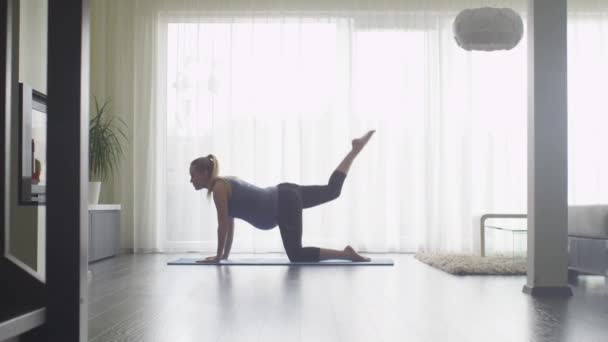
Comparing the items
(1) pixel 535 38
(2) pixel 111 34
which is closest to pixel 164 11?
(2) pixel 111 34

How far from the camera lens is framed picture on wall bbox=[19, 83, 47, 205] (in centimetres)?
272

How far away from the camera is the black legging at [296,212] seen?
526 centimetres

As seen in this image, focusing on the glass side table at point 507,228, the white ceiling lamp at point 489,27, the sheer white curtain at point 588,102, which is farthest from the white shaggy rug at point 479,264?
the sheer white curtain at point 588,102

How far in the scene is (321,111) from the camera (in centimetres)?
680

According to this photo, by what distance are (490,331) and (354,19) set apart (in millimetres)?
5012

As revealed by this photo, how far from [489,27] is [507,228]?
7.05 ft

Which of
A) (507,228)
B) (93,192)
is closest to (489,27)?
(507,228)

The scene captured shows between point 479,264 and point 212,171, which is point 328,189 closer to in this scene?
point 212,171

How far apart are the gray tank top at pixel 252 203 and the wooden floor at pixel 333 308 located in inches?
31.6

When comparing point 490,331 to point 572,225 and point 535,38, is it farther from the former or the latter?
point 572,225

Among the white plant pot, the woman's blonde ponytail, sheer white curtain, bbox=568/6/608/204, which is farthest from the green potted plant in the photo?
sheer white curtain, bbox=568/6/608/204

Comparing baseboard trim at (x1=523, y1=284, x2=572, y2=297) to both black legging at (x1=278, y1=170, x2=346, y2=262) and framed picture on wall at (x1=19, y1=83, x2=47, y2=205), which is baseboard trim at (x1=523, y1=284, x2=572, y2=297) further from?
framed picture on wall at (x1=19, y1=83, x2=47, y2=205)

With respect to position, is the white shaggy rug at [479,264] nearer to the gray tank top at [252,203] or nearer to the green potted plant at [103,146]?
the gray tank top at [252,203]

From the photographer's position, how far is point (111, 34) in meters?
6.82
